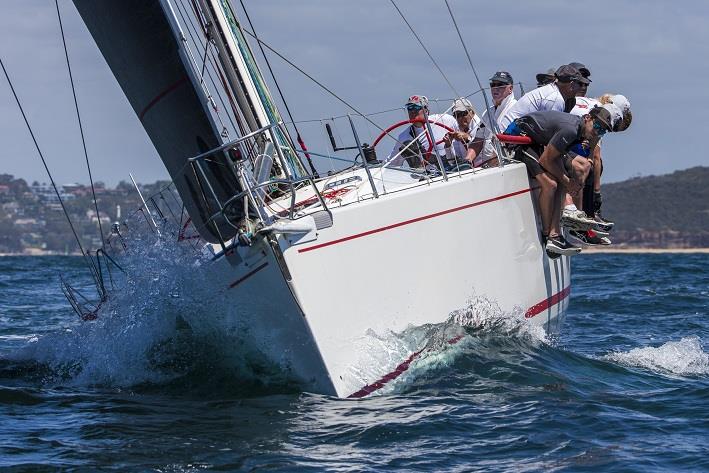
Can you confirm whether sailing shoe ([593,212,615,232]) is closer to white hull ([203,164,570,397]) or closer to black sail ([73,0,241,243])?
white hull ([203,164,570,397])

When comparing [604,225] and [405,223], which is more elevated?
[405,223]

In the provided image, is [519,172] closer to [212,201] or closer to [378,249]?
[378,249]

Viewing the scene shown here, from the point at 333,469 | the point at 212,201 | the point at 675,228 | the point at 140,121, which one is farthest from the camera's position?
the point at 675,228

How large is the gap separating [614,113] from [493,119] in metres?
0.78

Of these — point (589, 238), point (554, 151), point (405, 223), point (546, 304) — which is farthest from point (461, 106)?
point (405, 223)

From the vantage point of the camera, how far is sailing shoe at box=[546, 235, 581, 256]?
24.6 feet

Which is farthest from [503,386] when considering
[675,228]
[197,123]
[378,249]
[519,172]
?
[675,228]

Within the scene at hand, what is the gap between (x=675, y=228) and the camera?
7444cm

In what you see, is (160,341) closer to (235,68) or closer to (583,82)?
(235,68)

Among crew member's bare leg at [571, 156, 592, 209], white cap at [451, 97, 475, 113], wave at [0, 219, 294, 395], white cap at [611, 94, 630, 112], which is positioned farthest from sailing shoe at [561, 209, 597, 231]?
wave at [0, 219, 294, 395]

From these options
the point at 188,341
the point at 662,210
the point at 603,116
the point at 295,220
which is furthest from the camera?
the point at 662,210

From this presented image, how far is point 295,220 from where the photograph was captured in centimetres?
554

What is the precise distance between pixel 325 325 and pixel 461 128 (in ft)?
8.82

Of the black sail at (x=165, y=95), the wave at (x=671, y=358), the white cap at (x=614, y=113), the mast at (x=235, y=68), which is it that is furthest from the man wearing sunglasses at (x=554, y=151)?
the black sail at (x=165, y=95)
